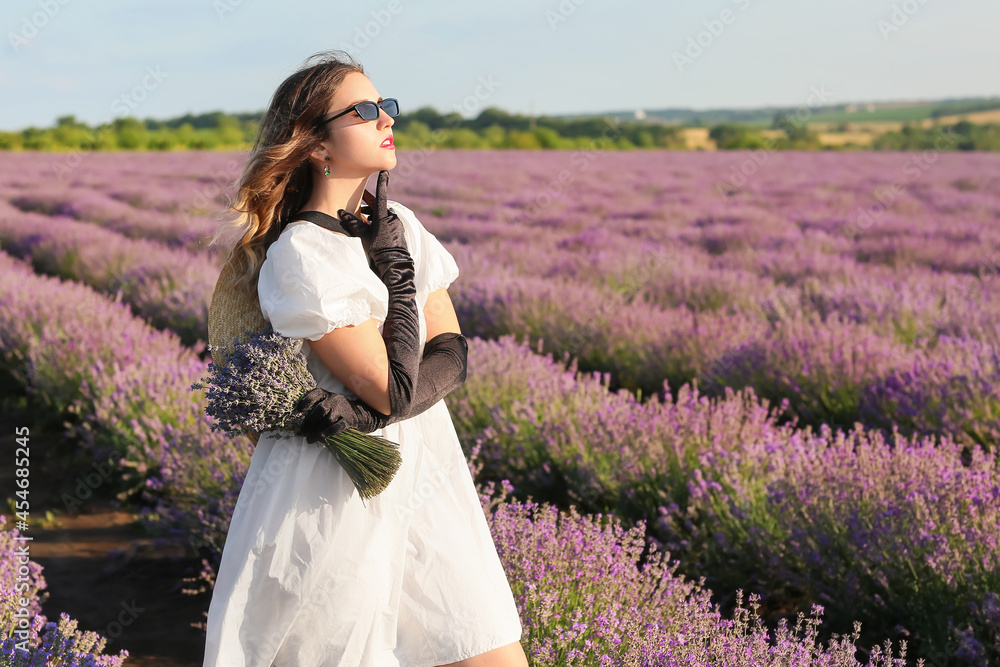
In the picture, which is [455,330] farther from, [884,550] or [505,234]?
[505,234]

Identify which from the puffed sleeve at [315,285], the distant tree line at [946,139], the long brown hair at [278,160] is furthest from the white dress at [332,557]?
the distant tree line at [946,139]

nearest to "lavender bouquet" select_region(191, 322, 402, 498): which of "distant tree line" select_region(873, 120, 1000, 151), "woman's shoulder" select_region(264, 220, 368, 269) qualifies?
"woman's shoulder" select_region(264, 220, 368, 269)

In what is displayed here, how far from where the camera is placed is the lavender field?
2.30 m

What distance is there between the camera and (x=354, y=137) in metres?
1.64

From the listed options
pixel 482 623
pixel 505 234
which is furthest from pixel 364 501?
pixel 505 234

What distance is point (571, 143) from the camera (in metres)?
46.1

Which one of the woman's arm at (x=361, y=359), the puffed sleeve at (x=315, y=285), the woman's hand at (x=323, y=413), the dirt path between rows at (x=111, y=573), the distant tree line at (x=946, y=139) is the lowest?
the dirt path between rows at (x=111, y=573)

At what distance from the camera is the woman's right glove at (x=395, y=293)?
5.08ft

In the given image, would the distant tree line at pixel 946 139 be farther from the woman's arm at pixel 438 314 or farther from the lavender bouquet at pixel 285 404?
the lavender bouquet at pixel 285 404

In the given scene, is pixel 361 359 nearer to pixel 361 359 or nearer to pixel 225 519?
pixel 361 359

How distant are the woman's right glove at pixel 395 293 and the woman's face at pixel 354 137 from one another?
61 mm

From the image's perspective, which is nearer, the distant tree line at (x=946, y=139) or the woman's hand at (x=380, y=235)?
the woman's hand at (x=380, y=235)

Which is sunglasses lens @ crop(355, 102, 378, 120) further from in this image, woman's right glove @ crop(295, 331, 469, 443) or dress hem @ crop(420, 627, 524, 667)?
dress hem @ crop(420, 627, 524, 667)

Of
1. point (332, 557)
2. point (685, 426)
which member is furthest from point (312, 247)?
point (685, 426)
